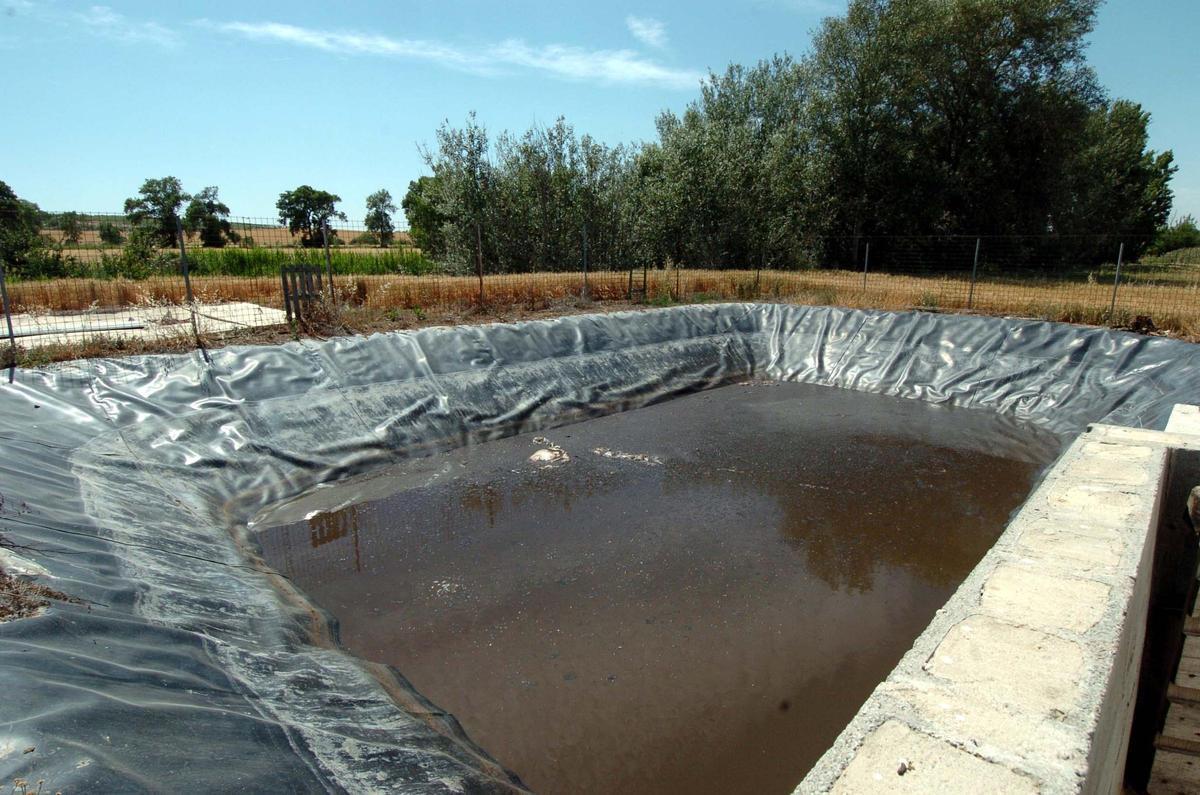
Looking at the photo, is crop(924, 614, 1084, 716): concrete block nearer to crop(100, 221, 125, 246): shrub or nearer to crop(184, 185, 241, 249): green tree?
crop(100, 221, 125, 246): shrub

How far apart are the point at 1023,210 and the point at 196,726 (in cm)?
2527

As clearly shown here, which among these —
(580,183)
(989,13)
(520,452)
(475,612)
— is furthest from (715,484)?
(989,13)

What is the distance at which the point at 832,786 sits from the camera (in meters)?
1.58

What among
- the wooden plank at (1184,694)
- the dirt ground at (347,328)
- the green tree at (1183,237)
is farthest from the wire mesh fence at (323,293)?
the green tree at (1183,237)

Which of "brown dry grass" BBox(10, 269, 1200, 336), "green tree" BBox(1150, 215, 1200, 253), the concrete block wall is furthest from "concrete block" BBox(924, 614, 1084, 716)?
"green tree" BBox(1150, 215, 1200, 253)

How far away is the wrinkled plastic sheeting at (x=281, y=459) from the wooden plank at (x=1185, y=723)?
3.56m

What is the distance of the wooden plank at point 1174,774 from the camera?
3.54 m

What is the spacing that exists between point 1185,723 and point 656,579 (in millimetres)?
2903

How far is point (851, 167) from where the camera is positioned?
20406mm

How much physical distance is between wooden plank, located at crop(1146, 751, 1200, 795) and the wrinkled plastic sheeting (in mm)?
3557

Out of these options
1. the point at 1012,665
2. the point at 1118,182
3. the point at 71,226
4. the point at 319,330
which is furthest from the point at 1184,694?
the point at 1118,182

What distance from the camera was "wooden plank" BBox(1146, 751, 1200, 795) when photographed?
3.54 meters

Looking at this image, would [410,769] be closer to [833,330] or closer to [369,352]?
[369,352]

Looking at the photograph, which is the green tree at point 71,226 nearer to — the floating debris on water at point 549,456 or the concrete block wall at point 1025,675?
the floating debris on water at point 549,456
